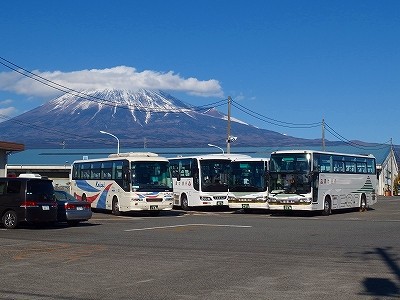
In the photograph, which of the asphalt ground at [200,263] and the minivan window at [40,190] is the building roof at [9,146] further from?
the asphalt ground at [200,263]

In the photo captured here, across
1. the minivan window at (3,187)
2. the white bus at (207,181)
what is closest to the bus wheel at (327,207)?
the white bus at (207,181)

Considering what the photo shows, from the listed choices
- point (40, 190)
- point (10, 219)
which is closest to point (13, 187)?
point (40, 190)

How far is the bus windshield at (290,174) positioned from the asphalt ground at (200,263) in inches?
305

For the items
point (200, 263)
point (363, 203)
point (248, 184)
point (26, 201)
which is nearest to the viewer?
point (200, 263)

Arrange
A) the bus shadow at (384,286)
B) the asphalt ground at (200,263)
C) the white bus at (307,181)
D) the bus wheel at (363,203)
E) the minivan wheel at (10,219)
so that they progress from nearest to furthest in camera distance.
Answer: the bus shadow at (384,286)
the asphalt ground at (200,263)
the minivan wheel at (10,219)
the white bus at (307,181)
the bus wheel at (363,203)

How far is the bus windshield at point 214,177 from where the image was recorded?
3347 cm

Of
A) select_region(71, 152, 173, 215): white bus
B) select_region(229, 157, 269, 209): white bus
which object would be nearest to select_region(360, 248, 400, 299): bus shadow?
select_region(71, 152, 173, 215): white bus

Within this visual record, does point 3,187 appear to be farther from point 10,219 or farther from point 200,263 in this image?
point 200,263

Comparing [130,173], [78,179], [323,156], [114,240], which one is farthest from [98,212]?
[114,240]

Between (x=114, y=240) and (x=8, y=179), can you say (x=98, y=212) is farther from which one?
(x=114, y=240)

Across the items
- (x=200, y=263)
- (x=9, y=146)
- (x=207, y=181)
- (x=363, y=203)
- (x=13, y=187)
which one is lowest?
(x=200, y=263)

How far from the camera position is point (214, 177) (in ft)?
110

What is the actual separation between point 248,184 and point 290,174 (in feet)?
10.5

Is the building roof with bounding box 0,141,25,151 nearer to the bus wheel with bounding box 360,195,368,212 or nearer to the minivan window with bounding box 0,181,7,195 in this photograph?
the minivan window with bounding box 0,181,7,195
